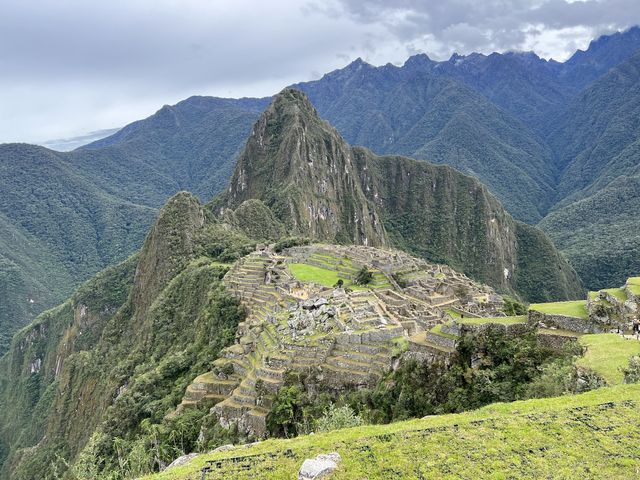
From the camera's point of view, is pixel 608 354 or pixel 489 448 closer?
pixel 489 448

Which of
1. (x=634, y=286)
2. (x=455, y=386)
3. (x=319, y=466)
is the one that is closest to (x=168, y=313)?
(x=455, y=386)

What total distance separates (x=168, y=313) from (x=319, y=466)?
62.9 meters

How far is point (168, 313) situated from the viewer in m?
71.2

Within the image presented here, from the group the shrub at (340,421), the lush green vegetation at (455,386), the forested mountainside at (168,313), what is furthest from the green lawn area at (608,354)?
the forested mountainside at (168,313)

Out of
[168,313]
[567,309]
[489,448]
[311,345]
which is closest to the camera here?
[489,448]

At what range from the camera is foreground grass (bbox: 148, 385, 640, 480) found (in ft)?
39.6

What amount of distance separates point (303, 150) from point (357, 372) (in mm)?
149874

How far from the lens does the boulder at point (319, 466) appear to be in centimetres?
1238

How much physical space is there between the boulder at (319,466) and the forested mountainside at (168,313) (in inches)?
608

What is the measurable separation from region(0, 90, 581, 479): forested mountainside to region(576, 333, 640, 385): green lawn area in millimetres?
19020

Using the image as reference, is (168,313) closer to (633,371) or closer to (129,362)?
(129,362)

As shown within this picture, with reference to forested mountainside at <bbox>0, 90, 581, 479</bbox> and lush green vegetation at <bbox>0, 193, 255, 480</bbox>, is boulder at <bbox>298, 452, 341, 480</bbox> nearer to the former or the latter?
lush green vegetation at <bbox>0, 193, 255, 480</bbox>

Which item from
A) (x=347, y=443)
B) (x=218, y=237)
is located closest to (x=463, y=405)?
(x=347, y=443)

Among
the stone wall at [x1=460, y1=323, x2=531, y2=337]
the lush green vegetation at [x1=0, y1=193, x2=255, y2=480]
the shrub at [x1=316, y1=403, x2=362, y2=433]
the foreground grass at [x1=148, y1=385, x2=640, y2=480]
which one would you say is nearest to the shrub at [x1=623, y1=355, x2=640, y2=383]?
the foreground grass at [x1=148, y1=385, x2=640, y2=480]
